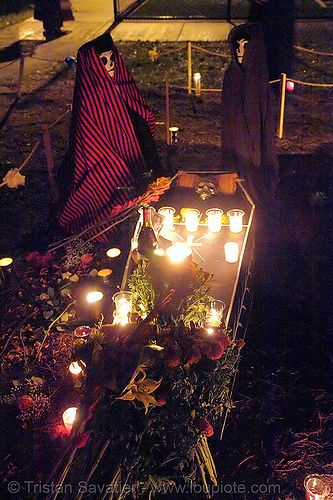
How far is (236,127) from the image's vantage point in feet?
19.2

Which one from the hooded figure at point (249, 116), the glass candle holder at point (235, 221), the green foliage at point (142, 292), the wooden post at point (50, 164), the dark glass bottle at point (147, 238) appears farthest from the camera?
the wooden post at point (50, 164)

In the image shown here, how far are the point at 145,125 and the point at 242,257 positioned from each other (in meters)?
2.40

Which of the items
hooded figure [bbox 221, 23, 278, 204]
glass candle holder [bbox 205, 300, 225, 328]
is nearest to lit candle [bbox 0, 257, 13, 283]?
glass candle holder [bbox 205, 300, 225, 328]

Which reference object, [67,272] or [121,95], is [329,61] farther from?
[67,272]

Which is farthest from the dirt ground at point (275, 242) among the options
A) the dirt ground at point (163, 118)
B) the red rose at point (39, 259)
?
the red rose at point (39, 259)

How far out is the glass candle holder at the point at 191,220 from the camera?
15.2 feet

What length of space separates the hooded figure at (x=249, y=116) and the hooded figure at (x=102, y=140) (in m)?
1.01

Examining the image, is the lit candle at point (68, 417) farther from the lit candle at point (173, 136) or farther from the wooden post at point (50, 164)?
the lit candle at point (173, 136)

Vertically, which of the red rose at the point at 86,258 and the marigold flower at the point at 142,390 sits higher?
the marigold flower at the point at 142,390

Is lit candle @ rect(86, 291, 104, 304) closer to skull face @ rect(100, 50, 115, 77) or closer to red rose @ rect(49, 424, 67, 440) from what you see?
red rose @ rect(49, 424, 67, 440)

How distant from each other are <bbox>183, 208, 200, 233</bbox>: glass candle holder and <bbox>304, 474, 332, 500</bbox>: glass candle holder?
7.45 feet

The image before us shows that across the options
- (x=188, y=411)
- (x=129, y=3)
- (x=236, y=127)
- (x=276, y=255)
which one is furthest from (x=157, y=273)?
(x=129, y=3)

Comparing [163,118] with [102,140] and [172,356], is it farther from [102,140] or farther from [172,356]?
[172,356]

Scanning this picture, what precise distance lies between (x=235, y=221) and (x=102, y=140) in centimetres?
176
